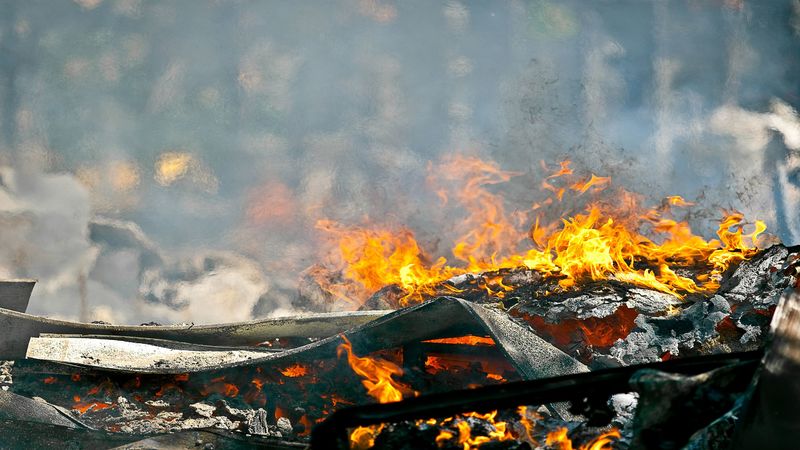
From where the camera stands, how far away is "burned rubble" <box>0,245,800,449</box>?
4.30m

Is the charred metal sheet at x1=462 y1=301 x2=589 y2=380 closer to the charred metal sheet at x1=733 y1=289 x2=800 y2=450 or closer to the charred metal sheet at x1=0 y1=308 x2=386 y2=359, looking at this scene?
the charred metal sheet at x1=0 y1=308 x2=386 y2=359

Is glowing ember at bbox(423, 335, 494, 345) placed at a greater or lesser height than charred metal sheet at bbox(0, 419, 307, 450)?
greater

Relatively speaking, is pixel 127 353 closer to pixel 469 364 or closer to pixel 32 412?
pixel 32 412

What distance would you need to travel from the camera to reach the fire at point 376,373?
5.17 meters

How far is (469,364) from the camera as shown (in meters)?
5.57

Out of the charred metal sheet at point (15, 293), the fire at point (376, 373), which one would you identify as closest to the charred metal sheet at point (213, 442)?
the fire at point (376, 373)

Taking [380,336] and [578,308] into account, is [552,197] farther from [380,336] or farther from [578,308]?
[380,336]

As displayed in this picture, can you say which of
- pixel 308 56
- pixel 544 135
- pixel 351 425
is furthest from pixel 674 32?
pixel 351 425

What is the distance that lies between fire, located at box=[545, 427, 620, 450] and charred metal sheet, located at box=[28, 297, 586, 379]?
605 mm

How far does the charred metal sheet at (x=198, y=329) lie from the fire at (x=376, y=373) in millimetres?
892

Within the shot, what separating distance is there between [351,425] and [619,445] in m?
1.87

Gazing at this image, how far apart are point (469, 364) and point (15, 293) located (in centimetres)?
565

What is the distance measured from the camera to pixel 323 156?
16891mm

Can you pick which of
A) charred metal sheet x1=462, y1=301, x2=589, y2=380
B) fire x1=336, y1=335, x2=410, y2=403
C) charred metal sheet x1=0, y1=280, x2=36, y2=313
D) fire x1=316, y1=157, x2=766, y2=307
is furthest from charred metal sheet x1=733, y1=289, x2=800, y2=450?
charred metal sheet x1=0, y1=280, x2=36, y2=313
